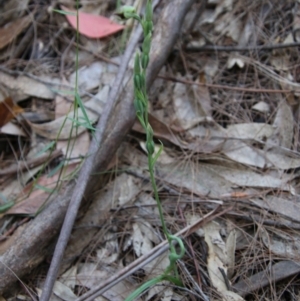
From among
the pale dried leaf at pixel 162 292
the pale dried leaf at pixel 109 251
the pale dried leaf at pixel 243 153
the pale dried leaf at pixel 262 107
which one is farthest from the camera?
the pale dried leaf at pixel 262 107

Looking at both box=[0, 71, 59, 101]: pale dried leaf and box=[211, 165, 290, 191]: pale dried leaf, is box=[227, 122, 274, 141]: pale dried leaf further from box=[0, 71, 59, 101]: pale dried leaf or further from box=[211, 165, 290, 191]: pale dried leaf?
box=[0, 71, 59, 101]: pale dried leaf

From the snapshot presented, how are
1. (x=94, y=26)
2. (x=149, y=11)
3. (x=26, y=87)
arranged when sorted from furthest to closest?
1. (x=94, y=26)
2. (x=26, y=87)
3. (x=149, y=11)

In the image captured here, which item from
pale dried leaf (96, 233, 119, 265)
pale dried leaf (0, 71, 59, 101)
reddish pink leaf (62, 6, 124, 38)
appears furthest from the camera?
reddish pink leaf (62, 6, 124, 38)

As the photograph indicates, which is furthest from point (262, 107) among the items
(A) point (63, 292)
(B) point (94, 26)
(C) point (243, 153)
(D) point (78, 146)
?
(A) point (63, 292)

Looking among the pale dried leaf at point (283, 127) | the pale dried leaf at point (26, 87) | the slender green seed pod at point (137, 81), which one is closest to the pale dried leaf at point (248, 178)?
the pale dried leaf at point (283, 127)

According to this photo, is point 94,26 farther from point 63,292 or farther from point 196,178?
point 63,292

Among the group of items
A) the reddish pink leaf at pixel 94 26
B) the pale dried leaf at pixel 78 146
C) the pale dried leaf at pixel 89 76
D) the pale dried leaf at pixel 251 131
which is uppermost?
the reddish pink leaf at pixel 94 26

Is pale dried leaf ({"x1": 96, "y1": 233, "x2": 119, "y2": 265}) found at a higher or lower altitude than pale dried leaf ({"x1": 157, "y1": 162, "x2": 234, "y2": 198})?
lower

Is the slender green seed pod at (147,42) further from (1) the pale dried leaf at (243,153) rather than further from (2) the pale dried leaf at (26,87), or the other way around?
(2) the pale dried leaf at (26,87)

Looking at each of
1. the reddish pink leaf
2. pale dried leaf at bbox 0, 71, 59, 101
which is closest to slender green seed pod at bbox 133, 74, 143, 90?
pale dried leaf at bbox 0, 71, 59, 101
